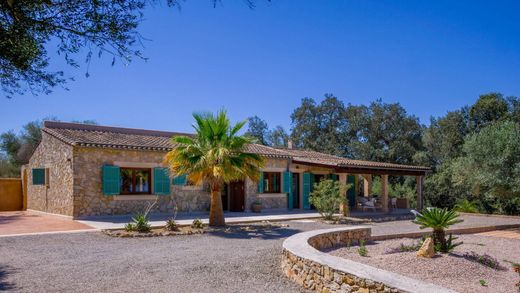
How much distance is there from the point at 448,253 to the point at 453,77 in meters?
14.2

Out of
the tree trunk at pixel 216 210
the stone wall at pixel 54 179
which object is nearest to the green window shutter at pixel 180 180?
the stone wall at pixel 54 179

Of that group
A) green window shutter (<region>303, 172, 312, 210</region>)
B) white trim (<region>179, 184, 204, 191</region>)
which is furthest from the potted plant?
green window shutter (<region>303, 172, 312, 210</region>)

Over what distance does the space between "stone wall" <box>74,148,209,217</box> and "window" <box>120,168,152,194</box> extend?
373 millimetres

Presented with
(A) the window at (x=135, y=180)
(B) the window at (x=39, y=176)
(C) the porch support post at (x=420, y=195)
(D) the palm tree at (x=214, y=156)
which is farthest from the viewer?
(C) the porch support post at (x=420, y=195)

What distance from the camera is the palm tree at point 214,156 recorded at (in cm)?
1294

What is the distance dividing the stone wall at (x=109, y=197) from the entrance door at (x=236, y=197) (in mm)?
2597

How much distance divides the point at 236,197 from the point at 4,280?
1363 centimetres

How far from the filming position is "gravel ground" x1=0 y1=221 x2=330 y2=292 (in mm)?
6340

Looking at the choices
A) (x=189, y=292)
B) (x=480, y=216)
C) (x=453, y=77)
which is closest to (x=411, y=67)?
(x=453, y=77)

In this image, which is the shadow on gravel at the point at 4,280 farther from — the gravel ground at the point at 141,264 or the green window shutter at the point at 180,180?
the green window shutter at the point at 180,180

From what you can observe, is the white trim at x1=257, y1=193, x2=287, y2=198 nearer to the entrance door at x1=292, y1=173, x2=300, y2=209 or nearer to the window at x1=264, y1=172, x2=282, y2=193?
the window at x1=264, y1=172, x2=282, y2=193

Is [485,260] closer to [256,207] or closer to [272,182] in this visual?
[256,207]

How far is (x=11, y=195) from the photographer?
70.4 ft

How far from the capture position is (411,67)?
20172mm
